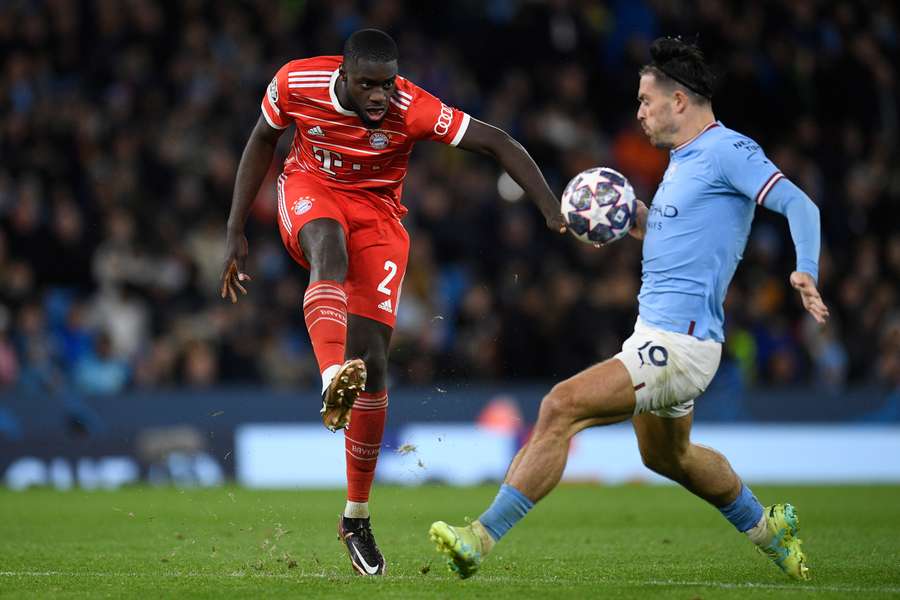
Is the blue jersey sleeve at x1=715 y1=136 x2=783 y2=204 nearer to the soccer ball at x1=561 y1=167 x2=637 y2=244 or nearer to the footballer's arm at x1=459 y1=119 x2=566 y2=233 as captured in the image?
the soccer ball at x1=561 y1=167 x2=637 y2=244

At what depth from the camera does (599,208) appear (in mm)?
6219

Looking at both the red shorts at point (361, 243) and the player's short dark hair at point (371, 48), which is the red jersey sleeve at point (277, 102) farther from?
the player's short dark hair at point (371, 48)

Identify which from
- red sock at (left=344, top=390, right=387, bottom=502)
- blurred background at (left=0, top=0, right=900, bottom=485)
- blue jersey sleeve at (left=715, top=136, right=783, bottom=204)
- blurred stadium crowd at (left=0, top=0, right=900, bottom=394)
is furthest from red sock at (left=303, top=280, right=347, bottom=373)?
blurred stadium crowd at (left=0, top=0, right=900, bottom=394)

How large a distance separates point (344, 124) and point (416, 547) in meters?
2.75

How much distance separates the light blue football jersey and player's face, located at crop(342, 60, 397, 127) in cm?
153

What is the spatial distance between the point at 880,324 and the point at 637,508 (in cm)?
562

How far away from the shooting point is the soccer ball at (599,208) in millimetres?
6219

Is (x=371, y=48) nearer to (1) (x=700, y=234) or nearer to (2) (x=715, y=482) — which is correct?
(1) (x=700, y=234)

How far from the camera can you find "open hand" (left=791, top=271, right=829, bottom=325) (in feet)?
18.2

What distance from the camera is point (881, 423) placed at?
48.4 ft

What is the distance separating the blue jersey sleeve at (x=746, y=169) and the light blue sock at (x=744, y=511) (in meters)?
1.51

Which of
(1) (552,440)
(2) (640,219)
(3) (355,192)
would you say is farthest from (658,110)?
(3) (355,192)

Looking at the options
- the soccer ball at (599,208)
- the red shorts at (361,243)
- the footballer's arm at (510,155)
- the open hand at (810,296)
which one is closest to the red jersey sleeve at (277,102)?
the red shorts at (361,243)

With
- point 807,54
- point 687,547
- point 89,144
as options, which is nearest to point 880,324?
point 807,54
